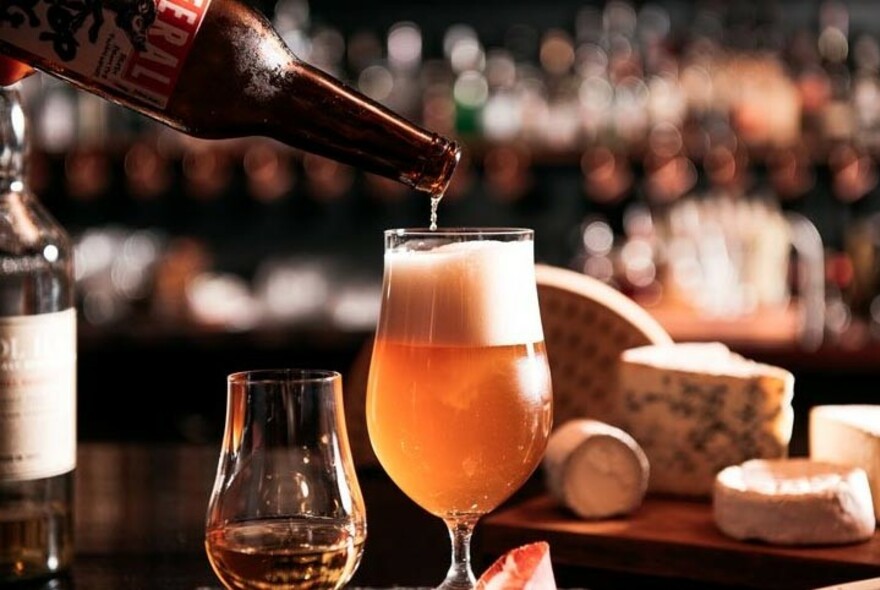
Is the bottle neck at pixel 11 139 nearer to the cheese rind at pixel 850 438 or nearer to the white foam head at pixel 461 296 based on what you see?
the white foam head at pixel 461 296

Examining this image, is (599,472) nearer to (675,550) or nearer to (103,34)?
(675,550)

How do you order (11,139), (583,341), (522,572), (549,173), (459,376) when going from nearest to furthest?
(522,572)
(459,376)
(11,139)
(583,341)
(549,173)

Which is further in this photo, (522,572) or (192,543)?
(192,543)

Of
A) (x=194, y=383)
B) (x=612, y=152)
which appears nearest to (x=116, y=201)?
(x=194, y=383)

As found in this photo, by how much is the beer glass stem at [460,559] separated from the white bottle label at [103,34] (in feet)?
1.26

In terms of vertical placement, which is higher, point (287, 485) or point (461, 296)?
point (461, 296)

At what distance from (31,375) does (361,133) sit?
Result: 315mm

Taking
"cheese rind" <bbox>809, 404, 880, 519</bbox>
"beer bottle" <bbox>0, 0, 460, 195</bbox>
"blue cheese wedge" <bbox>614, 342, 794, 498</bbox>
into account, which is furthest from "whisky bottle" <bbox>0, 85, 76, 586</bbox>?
"cheese rind" <bbox>809, 404, 880, 519</bbox>

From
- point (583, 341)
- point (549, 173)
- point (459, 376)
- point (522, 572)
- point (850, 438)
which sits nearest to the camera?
point (522, 572)

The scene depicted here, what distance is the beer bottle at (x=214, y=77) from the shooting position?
90cm

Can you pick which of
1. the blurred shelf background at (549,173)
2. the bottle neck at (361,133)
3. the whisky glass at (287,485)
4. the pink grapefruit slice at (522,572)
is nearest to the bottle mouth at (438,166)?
the bottle neck at (361,133)

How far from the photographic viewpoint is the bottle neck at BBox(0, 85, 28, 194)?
42.6 inches

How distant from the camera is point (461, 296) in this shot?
991 millimetres

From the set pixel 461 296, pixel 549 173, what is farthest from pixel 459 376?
pixel 549 173
